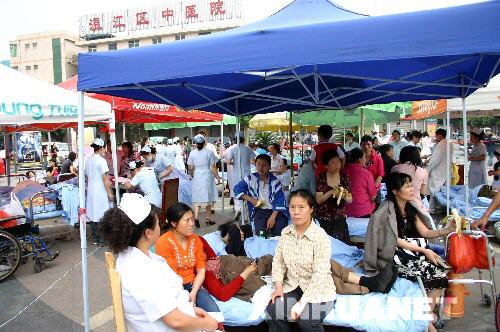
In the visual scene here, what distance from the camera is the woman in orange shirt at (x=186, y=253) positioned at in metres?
3.40

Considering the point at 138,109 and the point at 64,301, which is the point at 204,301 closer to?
the point at 64,301

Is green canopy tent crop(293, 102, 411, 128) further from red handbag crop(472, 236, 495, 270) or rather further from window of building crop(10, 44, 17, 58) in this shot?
window of building crop(10, 44, 17, 58)

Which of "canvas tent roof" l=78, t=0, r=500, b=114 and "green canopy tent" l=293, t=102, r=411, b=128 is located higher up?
"green canopy tent" l=293, t=102, r=411, b=128

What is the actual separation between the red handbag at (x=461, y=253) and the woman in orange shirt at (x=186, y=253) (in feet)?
6.47

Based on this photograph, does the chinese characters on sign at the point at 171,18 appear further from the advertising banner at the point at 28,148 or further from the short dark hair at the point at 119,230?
the short dark hair at the point at 119,230

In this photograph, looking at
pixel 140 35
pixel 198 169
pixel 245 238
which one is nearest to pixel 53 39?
pixel 140 35

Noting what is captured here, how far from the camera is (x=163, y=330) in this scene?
2174mm

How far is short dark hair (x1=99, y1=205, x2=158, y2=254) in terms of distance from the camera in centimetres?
223

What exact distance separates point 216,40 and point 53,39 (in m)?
61.5

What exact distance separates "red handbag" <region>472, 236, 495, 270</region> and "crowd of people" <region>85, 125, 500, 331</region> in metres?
0.23

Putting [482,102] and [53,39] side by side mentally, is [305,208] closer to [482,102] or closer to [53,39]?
[482,102]

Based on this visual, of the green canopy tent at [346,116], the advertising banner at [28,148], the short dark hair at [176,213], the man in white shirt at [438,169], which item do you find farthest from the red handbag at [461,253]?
the advertising banner at [28,148]

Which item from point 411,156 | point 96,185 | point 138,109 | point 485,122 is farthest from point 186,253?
point 485,122

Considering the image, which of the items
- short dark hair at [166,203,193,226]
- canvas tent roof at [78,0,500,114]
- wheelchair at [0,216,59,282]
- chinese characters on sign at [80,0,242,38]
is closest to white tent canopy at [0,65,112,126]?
wheelchair at [0,216,59,282]
